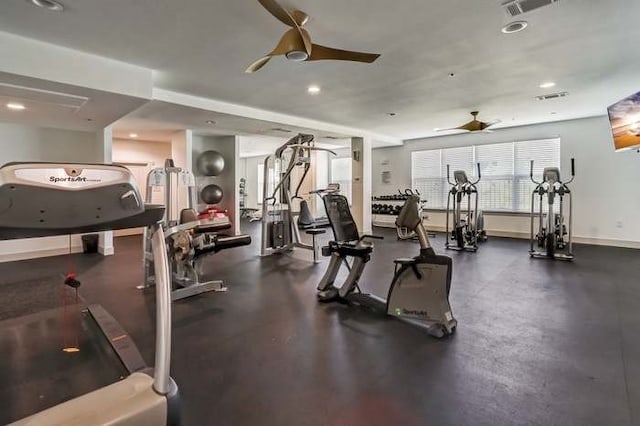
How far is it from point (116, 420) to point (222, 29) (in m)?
3.10

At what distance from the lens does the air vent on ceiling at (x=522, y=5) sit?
263 centimetres

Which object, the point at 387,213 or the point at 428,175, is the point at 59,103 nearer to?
the point at 387,213

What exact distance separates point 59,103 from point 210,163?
12.7 feet

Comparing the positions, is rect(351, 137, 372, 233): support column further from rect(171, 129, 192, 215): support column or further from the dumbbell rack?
rect(171, 129, 192, 215): support column

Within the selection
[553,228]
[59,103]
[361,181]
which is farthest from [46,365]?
[553,228]

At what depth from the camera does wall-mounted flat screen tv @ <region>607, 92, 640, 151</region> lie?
4.45 metres

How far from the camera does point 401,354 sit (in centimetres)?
254

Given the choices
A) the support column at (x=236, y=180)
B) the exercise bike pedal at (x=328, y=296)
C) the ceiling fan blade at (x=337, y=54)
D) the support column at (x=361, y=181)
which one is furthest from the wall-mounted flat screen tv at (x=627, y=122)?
the support column at (x=236, y=180)

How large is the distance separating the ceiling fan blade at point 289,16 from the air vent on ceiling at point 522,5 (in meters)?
1.60

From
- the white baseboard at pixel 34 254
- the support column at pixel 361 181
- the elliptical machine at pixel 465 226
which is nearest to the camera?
the white baseboard at pixel 34 254

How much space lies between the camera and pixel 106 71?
387cm

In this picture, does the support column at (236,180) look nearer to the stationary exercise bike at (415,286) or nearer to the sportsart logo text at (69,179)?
the stationary exercise bike at (415,286)

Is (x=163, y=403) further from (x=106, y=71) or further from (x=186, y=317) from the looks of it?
(x=106, y=71)

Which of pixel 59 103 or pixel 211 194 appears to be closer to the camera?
pixel 59 103
